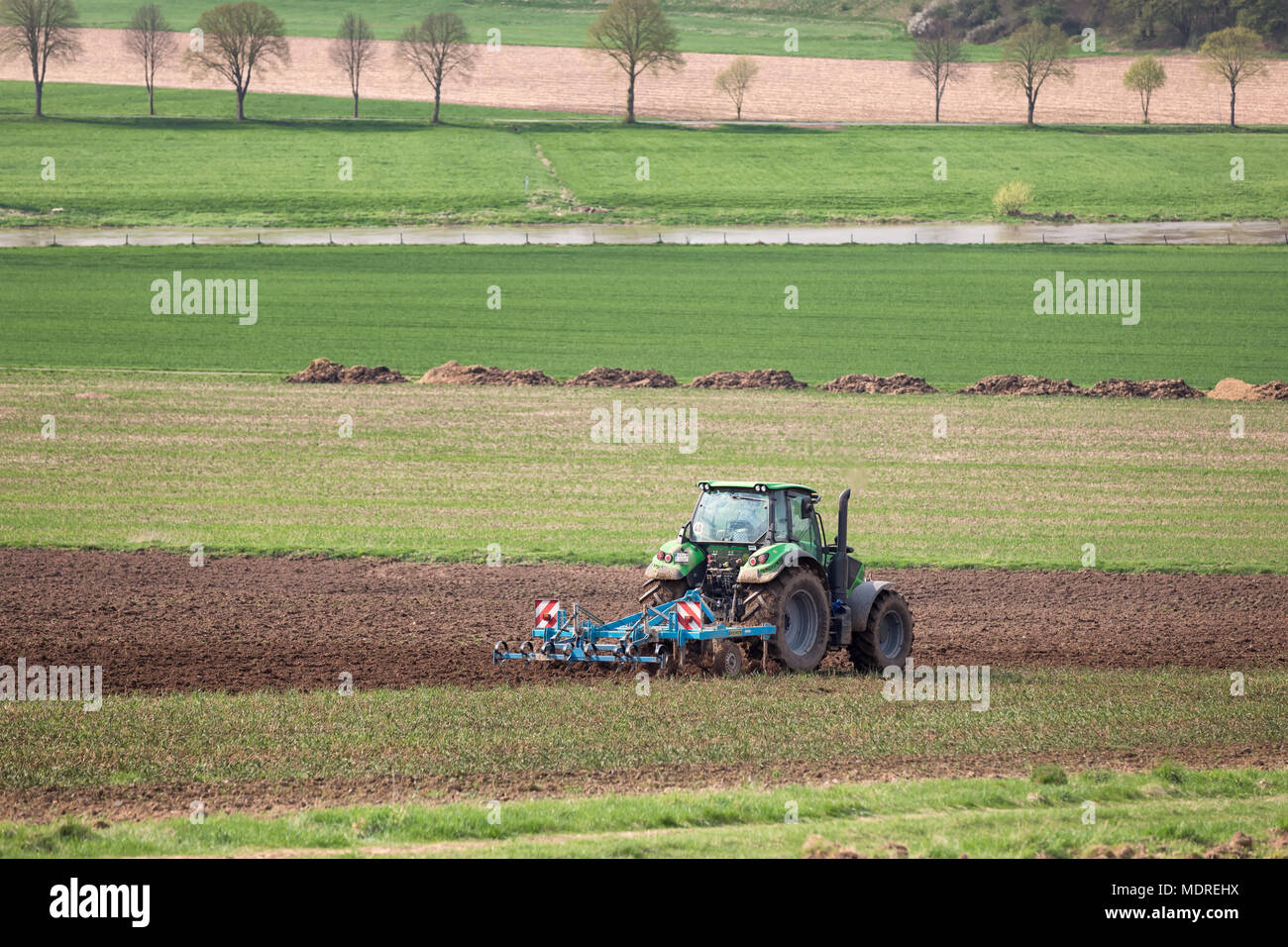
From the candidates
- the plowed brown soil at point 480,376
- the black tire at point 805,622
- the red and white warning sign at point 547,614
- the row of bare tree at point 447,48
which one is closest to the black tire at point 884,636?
the black tire at point 805,622

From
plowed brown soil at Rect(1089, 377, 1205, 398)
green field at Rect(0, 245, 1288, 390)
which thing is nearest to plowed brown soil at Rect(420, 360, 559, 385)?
green field at Rect(0, 245, 1288, 390)

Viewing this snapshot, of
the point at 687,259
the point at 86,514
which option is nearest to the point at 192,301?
the point at 687,259

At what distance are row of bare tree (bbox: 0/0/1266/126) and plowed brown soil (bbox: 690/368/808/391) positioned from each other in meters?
57.9

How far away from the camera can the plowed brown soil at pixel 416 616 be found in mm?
16922

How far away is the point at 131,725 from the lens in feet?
43.3

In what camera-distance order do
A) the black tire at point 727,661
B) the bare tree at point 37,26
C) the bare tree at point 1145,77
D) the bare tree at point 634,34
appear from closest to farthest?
the black tire at point 727,661
the bare tree at point 37,26
the bare tree at point 634,34
the bare tree at point 1145,77

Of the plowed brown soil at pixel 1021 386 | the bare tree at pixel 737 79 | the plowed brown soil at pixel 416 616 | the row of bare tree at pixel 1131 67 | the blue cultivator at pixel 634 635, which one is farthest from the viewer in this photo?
the bare tree at pixel 737 79

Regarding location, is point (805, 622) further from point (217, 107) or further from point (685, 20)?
point (685, 20)

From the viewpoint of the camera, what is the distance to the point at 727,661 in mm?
16297

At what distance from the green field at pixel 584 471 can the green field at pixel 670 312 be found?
5.81m

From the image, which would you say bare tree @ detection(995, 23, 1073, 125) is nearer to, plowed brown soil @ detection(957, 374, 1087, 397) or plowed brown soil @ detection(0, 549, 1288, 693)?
plowed brown soil @ detection(957, 374, 1087, 397)

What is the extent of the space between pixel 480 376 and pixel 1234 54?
7785 centimetres

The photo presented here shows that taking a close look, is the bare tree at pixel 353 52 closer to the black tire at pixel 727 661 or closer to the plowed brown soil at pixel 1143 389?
the plowed brown soil at pixel 1143 389
